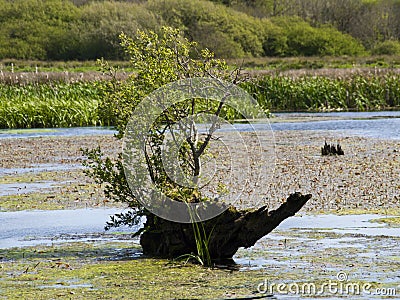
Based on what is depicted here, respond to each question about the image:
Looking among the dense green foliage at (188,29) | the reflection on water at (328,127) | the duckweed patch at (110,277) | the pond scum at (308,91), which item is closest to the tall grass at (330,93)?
the pond scum at (308,91)

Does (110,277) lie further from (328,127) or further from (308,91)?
(308,91)

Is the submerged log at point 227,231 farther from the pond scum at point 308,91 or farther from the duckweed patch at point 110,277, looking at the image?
the pond scum at point 308,91

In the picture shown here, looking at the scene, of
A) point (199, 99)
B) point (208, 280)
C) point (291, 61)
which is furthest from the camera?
point (291, 61)

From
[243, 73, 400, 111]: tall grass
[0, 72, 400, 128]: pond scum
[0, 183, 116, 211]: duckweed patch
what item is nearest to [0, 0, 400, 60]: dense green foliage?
[0, 72, 400, 128]: pond scum

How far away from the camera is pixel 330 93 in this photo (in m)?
28.7

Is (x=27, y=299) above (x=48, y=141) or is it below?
below

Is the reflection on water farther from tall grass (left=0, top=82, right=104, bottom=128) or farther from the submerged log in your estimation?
the submerged log

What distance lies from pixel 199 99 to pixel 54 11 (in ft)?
190

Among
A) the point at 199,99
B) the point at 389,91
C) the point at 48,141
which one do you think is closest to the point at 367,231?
the point at 199,99

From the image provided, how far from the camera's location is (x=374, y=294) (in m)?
6.18

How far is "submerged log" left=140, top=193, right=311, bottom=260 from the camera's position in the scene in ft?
23.9

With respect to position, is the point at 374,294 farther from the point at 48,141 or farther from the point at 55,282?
the point at 48,141


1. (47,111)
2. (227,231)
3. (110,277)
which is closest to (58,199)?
(227,231)

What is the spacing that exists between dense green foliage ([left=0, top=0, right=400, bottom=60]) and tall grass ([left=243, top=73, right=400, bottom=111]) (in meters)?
26.0
